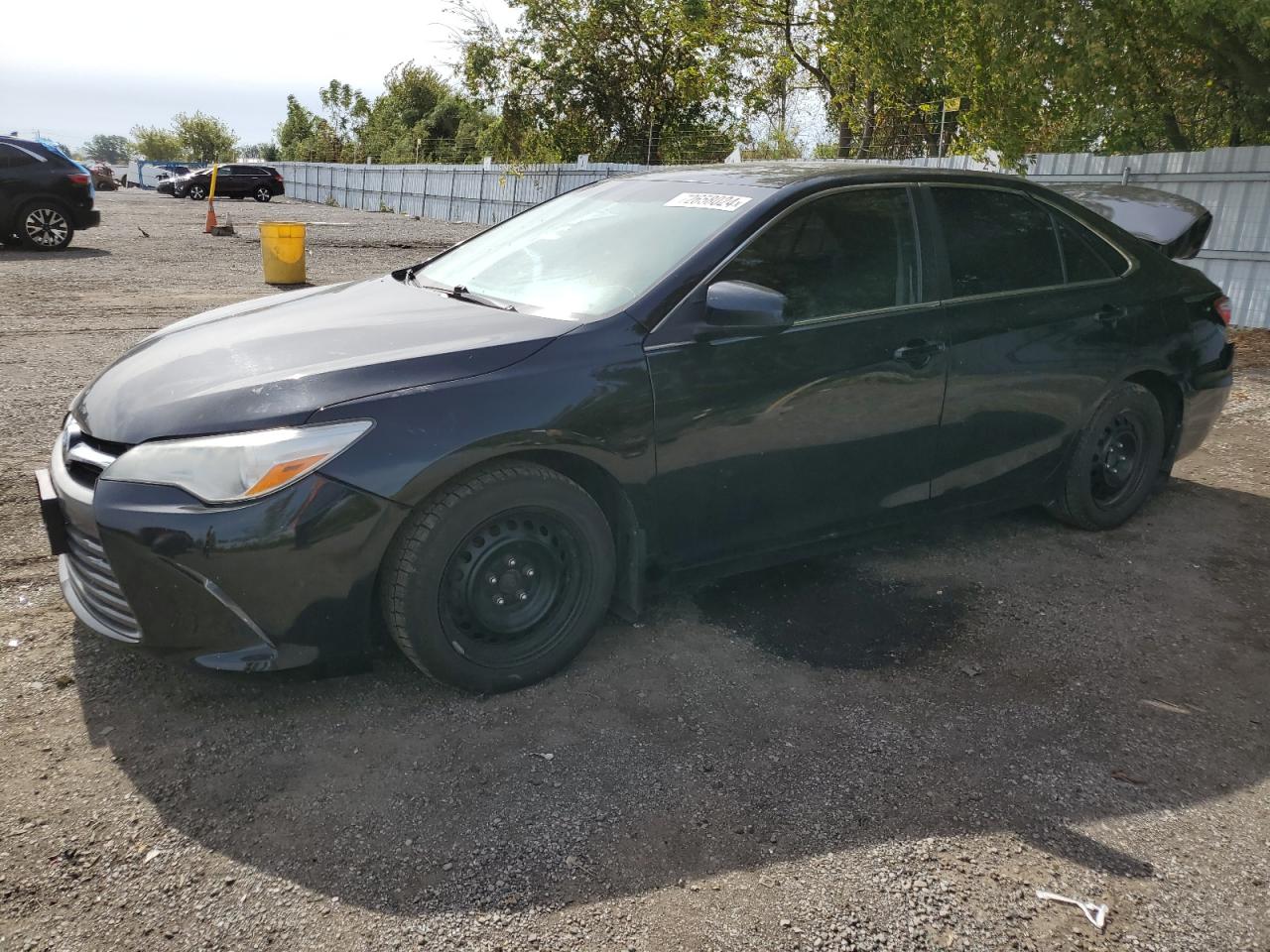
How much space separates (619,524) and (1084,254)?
2.68m

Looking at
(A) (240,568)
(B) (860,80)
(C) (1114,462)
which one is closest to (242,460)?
(A) (240,568)

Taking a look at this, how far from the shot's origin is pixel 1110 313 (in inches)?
185

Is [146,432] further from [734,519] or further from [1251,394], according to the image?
[1251,394]

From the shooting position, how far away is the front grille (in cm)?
304

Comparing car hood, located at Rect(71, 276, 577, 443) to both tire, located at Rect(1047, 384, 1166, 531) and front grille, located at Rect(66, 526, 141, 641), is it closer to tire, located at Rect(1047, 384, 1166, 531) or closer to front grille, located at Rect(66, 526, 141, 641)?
front grille, located at Rect(66, 526, 141, 641)

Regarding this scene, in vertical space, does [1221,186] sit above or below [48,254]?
above

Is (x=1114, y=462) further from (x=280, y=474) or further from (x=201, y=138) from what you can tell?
(x=201, y=138)

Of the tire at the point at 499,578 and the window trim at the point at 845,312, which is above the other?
the window trim at the point at 845,312

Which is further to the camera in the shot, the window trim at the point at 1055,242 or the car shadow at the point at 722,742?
the window trim at the point at 1055,242

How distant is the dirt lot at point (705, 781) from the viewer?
245cm

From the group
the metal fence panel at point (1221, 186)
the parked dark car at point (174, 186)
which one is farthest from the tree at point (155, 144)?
the metal fence panel at point (1221, 186)

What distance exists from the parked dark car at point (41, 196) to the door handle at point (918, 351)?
15.6 meters

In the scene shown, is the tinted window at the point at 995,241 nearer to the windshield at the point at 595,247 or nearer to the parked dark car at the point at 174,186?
the windshield at the point at 595,247

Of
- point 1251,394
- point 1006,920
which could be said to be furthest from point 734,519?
point 1251,394
